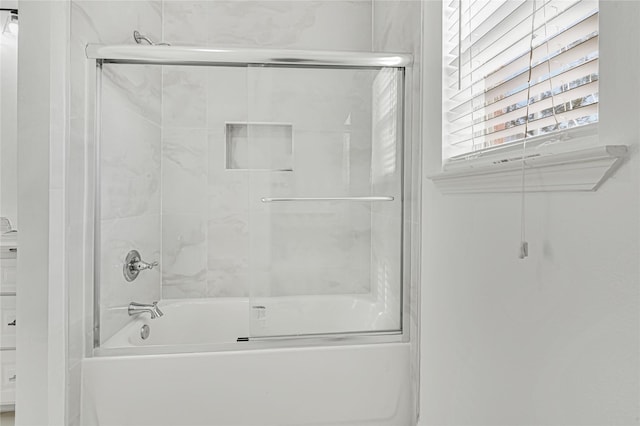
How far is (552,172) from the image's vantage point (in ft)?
2.52

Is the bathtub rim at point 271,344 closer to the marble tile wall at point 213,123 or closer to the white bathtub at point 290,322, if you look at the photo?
the white bathtub at point 290,322

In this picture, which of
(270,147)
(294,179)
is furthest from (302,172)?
(270,147)

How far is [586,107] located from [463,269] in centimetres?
57

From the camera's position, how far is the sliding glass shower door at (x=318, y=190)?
63.4 inches

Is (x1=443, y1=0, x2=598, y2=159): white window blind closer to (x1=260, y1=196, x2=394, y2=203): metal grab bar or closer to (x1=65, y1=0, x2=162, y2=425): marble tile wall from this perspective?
(x1=260, y1=196, x2=394, y2=203): metal grab bar

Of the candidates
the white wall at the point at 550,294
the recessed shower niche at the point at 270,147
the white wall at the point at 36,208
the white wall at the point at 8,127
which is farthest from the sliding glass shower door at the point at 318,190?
the white wall at the point at 8,127

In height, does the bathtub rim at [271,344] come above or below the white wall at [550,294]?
below

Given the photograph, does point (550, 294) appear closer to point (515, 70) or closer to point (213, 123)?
point (515, 70)

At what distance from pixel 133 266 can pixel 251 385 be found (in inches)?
30.2

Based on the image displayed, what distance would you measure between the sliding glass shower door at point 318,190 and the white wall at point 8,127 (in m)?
1.18

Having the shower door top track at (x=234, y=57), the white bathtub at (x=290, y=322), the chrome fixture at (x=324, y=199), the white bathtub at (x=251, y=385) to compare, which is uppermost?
the shower door top track at (x=234, y=57)

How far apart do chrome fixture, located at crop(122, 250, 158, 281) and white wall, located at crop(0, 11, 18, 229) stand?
0.58m

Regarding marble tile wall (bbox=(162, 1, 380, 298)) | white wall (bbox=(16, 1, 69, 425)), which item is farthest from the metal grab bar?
white wall (bbox=(16, 1, 69, 425))

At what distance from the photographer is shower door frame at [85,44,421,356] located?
1.50 m
